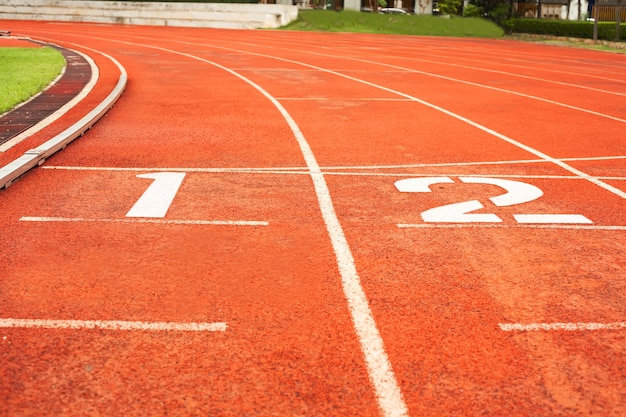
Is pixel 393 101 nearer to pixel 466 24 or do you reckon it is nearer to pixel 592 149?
pixel 592 149

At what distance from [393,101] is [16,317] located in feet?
37.8

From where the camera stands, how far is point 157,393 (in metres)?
4.00

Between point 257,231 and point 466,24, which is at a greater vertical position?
point 466,24

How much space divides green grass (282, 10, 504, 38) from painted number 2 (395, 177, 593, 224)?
130ft

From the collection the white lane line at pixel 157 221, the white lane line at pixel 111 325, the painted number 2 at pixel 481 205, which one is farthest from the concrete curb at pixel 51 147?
the painted number 2 at pixel 481 205

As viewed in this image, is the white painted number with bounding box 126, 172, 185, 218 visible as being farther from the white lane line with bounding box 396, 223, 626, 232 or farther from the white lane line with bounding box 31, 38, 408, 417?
the white lane line with bounding box 396, 223, 626, 232

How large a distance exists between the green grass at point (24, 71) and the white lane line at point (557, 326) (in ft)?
33.0

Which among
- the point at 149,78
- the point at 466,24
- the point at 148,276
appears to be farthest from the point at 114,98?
the point at 466,24

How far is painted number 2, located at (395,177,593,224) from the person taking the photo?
7.25m

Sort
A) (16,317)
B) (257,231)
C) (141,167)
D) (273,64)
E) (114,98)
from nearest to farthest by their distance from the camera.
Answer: (16,317), (257,231), (141,167), (114,98), (273,64)

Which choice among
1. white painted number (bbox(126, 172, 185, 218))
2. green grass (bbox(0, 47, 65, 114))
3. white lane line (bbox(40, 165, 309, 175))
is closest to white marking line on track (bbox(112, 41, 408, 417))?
white lane line (bbox(40, 165, 309, 175))

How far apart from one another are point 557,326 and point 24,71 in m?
16.0

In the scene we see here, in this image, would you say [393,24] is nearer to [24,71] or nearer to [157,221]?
[24,71]

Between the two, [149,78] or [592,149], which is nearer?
[592,149]
